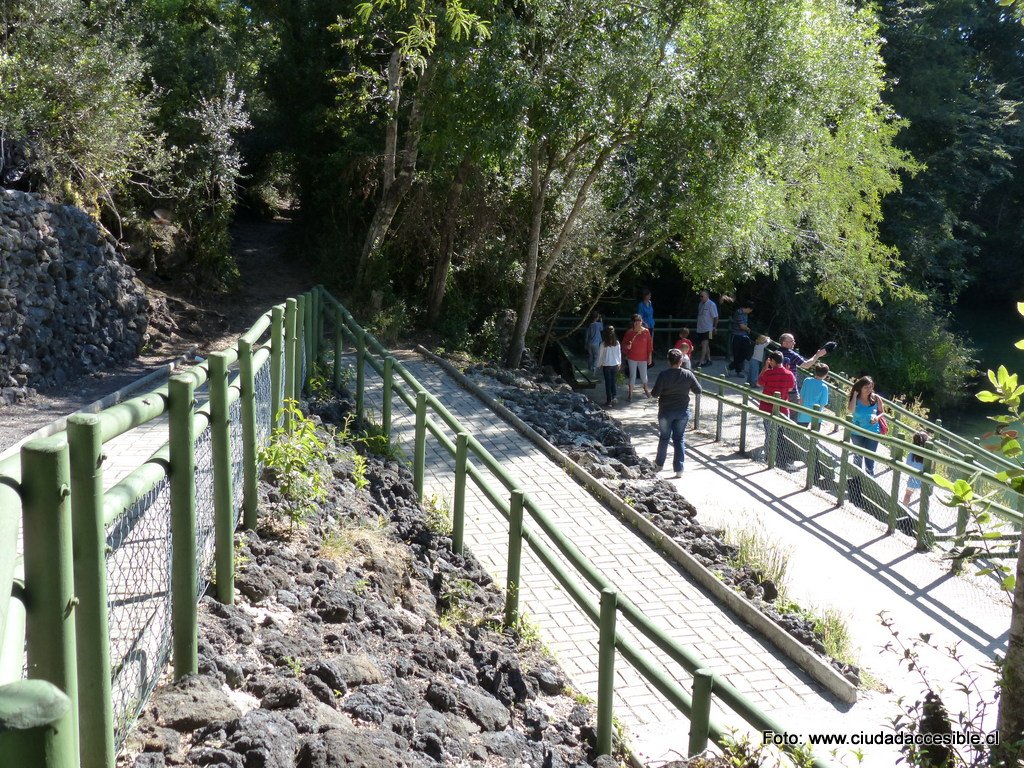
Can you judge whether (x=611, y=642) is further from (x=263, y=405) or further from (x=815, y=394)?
(x=815, y=394)

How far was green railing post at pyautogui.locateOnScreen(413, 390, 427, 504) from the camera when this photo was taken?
8148mm

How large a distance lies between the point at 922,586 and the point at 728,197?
967cm

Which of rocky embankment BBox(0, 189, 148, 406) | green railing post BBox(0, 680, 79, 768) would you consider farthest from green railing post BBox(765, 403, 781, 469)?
green railing post BBox(0, 680, 79, 768)

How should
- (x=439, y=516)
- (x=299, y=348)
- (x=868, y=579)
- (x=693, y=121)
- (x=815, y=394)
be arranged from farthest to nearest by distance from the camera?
(x=693, y=121) < (x=815, y=394) < (x=299, y=348) < (x=868, y=579) < (x=439, y=516)

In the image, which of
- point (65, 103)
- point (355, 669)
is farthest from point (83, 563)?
point (65, 103)

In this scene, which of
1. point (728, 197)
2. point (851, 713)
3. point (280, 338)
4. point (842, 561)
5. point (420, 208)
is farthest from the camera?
point (420, 208)

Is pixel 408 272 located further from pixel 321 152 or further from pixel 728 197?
pixel 728 197

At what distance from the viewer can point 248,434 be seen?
213 inches

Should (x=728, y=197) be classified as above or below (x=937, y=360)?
above

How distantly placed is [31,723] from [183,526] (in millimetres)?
2740

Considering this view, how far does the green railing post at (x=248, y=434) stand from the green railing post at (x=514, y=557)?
1.63 metres

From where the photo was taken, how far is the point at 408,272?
21406 millimetres

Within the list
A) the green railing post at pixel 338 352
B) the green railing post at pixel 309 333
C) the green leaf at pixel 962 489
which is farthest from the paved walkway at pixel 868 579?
the green railing post at pixel 309 333

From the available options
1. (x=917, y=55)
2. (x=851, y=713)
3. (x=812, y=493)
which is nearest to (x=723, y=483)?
(x=812, y=493)
